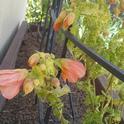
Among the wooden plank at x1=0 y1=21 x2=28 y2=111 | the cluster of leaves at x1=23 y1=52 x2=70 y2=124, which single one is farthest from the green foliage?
the cluster of leaves at x1=23 y1=52 x2=70 y2=124

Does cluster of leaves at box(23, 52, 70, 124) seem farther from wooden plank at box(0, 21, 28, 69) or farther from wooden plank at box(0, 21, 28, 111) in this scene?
wooden plank at box(0, 21, 28, 69)

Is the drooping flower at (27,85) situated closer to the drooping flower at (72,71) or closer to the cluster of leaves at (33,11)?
the drooping flower at (72,71)

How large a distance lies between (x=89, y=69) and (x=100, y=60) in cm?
52

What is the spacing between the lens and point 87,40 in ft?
4.90

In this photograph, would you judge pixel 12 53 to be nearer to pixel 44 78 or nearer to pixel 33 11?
pixel 44 78

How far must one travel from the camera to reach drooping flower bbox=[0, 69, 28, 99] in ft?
3.27

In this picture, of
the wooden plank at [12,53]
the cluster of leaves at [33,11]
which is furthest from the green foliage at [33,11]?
the wooden plank at [12,53]

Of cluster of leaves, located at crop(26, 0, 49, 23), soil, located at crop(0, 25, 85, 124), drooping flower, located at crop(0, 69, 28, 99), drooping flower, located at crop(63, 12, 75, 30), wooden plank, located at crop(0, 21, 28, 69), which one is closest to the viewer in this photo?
drooping flower, located at crop(0, 69, 28, 99)

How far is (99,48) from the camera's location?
4.81ft

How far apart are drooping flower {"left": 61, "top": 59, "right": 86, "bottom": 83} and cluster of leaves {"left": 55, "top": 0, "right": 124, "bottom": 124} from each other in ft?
1.05

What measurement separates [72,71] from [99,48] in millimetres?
397

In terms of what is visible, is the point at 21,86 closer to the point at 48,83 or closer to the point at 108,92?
the point at 48,83

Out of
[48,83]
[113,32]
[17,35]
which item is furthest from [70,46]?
[17,35]

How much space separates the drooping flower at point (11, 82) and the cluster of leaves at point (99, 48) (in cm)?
46
